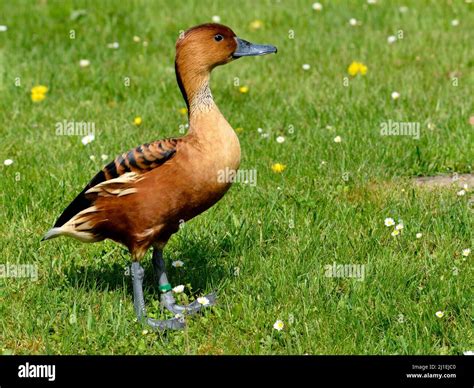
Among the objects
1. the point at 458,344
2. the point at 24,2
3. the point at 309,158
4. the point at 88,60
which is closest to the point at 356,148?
the point at 309,158

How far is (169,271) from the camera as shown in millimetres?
5434

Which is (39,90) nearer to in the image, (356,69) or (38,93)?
(38,93)

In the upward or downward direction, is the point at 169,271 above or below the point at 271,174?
below

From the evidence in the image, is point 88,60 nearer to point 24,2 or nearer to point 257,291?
point 24,2

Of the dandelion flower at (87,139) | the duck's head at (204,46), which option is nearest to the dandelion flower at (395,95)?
the dandelion flower at (87,139)

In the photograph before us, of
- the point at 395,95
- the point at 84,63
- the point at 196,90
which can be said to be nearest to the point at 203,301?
the point at 196,90

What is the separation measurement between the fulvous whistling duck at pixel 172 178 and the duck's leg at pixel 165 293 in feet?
0.31

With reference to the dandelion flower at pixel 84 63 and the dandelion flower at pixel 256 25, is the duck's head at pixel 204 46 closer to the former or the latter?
the dandelion flower at pixel 84 63

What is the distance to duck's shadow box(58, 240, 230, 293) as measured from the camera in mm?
5215

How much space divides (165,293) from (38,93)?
3.88 metres

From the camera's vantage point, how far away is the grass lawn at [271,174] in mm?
4785

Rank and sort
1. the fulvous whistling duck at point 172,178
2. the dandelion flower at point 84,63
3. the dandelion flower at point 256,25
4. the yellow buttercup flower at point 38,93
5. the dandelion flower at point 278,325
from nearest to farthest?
the fulvous whistling duck at point 172,178
the dandelion flower at point 278,325
the yellow buttercup flower at point 38,93
the dandelion flower at point 84,63
the dandelion flower at point 256,25

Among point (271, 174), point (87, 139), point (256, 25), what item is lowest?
point (271, 174)

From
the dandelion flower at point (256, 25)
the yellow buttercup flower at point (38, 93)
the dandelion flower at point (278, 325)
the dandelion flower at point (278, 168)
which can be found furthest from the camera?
the dandelion flower at point (256, 25)
